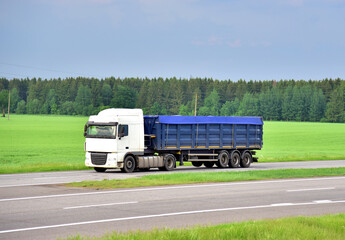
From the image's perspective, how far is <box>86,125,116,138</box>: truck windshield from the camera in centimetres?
3077

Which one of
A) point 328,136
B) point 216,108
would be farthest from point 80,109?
point 328,136

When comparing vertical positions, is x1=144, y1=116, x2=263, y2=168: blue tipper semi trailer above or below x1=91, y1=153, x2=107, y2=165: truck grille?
above

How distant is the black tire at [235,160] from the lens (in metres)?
35.6

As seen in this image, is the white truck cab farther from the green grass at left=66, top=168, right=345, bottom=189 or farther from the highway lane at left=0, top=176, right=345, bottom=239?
the highway lane at left=0, top=176, right=345, bottom=239

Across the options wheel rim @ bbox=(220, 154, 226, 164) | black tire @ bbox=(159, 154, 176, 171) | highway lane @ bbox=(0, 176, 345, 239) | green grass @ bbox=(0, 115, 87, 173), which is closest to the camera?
highway lane @ bbox=(0, 176, 345, 239)

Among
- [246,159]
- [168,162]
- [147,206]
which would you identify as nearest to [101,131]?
[168,162]

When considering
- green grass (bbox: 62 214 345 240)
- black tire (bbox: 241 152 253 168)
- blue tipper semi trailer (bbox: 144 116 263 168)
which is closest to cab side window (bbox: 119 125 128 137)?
blue tipper semi trailer (bbox: 144 116 263 168)

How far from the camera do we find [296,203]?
691 inches

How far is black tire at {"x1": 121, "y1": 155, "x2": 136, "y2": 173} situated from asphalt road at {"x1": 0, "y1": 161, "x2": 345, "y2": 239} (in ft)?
25.1

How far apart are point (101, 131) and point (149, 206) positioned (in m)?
15.0

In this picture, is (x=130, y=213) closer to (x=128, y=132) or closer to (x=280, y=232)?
(x=280, y=232)

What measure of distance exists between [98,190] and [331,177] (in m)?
11.8

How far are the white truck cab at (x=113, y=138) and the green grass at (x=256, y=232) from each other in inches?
742

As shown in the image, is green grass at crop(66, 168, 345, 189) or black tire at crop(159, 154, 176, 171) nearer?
green grass at crop(66, 168, 345, 189)
